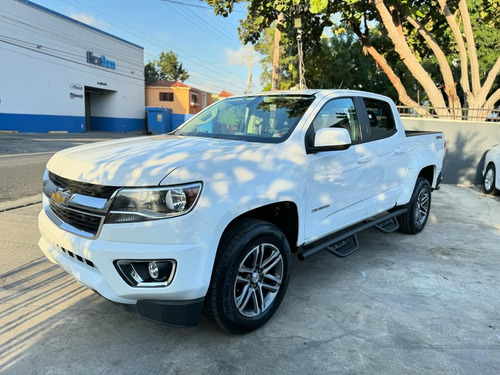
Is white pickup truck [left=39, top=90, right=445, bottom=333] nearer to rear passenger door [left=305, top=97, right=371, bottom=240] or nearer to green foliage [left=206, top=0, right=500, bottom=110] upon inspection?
rear passenger door [left=305, top=97, right=371, bottom=240]

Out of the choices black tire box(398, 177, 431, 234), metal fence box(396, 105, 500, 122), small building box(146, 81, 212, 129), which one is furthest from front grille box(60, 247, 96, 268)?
small building box(146, 81, 212, 129)

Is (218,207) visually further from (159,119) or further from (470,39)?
(159,119)

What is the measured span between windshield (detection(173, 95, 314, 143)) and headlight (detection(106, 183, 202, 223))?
1.11 m

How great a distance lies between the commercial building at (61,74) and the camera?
25.2 meters

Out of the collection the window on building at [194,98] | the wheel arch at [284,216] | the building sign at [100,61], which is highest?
the building sign at [100,61]

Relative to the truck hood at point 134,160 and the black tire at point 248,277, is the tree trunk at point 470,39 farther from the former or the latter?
the black tire at point 248,277

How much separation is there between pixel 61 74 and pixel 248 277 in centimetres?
3124

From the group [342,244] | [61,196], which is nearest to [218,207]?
[61,196]

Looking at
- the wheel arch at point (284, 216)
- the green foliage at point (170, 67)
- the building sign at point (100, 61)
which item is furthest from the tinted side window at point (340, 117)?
the green foliage at point (170, 67)

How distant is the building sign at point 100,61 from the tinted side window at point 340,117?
107 feet

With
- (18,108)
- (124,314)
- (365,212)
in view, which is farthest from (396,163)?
(18,108)

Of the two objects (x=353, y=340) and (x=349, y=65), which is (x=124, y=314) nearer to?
(x=353, y=340)

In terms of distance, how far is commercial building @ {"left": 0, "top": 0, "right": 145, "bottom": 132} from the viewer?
25.2 meters

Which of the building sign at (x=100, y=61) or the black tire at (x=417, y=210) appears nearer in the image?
the black tire at (x=417, y=210)
